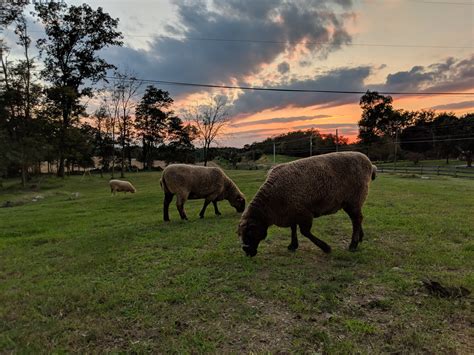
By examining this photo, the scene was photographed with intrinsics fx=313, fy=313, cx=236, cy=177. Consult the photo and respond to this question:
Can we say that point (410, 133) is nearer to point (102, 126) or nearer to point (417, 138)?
point (417, 138)

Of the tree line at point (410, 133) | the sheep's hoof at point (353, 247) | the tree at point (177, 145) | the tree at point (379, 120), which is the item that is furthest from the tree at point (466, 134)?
the sheep's hoof at point (353, 247)

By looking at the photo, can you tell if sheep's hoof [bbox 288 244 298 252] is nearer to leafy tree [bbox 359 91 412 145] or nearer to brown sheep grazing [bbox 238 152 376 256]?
brown sheep grazing [bbox 238 152 376 256]

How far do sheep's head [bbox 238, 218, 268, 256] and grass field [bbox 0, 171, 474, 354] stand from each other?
0.76ft

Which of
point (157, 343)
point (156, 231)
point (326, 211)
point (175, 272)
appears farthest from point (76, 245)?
point (326, 211)

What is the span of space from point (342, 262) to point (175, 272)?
3155 millimetres

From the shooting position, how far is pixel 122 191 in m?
26.3

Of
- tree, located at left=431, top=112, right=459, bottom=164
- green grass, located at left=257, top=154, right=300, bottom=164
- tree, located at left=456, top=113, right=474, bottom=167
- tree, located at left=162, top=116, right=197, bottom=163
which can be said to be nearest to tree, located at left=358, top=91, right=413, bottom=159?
tree, located at left=431, top=112, right=459, bottom=164

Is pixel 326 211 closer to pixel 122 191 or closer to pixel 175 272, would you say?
pixel 175 272

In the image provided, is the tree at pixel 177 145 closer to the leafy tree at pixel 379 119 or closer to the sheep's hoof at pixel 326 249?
the leafy tree at pixel 379 119

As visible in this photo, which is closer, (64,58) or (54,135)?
(54,135)

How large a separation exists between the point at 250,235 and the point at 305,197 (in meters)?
1.38

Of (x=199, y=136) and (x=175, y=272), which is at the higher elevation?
(x=199, y=136)

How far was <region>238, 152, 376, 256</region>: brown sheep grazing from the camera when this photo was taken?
21.0 feet

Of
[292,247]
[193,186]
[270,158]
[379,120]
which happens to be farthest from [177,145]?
[292,247]
